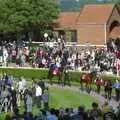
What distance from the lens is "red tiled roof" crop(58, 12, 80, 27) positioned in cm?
7606

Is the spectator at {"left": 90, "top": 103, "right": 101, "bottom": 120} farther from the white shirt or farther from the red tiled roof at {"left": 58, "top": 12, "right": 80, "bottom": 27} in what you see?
the red tiled roof at {"left": 58, "top": 12, "right": 80, "bottom": 27}

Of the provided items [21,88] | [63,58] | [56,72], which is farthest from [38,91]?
[63,58]

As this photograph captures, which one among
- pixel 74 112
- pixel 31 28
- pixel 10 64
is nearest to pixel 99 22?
pixel 31 28

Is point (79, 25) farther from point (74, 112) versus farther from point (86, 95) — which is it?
point (74, 112)

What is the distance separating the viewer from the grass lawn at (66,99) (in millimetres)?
36969

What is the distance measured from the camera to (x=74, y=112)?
90.1ft

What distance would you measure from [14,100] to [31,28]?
34.8 meters

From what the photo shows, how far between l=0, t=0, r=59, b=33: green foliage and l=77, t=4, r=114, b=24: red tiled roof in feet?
9.58

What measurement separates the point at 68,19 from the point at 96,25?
344 inches

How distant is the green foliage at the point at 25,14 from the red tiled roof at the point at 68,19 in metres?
5.40

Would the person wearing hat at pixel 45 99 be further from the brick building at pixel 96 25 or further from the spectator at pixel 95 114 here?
the brick building at pixel 96 25

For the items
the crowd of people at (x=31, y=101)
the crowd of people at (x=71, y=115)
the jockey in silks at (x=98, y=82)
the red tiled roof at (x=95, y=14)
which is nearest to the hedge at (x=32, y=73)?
the jockey in silks at (x=98, y=82)

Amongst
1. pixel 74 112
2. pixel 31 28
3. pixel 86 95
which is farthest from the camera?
pixel 31 28

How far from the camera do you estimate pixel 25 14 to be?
6869 centimetres
